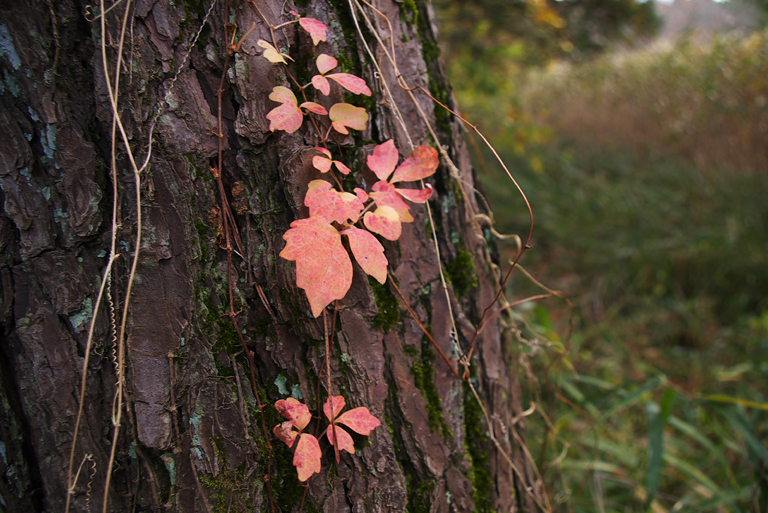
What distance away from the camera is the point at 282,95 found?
24.2 inches

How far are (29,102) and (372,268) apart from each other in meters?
0.52

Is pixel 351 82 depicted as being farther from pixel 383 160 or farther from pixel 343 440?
pixel 343 440

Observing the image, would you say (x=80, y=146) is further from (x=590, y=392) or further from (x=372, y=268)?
(x=590, y=392)

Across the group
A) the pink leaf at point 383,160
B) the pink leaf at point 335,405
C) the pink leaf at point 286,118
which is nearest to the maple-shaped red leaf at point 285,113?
the pink leaf at point 286,118

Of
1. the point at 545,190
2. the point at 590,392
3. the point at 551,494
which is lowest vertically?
the point at 590,392

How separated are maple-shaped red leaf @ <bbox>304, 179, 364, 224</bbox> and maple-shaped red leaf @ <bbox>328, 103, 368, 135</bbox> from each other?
106mm

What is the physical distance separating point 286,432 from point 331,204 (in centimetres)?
38

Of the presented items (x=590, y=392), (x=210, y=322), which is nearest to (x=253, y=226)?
(x=210, y=322)

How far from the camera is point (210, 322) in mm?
642

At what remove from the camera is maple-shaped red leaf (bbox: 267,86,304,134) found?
0.61m

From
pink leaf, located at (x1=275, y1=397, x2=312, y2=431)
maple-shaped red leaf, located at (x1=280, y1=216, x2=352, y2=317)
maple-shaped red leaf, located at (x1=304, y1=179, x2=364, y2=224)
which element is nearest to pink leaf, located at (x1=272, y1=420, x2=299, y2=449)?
pink leaf, located at (x1=275, y1=397, x2=312, y2=431)

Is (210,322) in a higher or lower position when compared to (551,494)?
higher

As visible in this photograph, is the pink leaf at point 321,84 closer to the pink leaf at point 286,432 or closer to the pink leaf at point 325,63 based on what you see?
the pink leaf at point 325,63

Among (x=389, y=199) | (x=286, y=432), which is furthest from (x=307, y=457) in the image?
(x=389, y=199)
